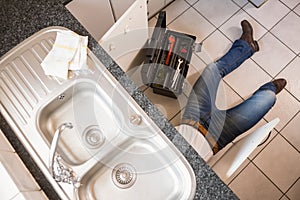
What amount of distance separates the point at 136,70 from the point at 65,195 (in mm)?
683

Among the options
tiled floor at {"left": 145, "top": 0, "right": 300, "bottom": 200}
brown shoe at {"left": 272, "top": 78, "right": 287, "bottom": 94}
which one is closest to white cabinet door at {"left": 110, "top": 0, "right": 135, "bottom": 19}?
tiled floor at {"left": 145, "top": 0, "right": 300, "bottom": 200}

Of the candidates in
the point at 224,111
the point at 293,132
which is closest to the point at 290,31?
the point at 293,132

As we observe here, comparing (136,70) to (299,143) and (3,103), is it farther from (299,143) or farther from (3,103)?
(299,143)

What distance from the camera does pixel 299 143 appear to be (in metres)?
1.68

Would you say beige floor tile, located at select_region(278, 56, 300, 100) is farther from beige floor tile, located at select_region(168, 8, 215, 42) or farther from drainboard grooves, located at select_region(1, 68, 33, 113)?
drainboard grooves, located at select_region(1, 68, 33, 113)

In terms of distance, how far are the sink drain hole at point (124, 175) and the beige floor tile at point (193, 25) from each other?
1.10m

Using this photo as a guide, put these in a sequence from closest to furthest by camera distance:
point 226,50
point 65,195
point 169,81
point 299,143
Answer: point 65,195 < point 169,81 < point 299,143 < point 226,50

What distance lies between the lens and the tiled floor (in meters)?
1.61

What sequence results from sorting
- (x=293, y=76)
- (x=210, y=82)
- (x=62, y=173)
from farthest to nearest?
(x=293, y=76)
(x=210, y=82)
(x=62, y=173)

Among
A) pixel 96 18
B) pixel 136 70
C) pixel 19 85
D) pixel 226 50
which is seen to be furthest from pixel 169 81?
pixel 19 85

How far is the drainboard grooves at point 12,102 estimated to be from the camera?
962 millimetres

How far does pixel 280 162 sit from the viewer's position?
1.65 m

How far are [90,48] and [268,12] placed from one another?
1328 millimetres

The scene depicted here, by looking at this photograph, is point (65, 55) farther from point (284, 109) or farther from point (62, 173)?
point (284, 109)
